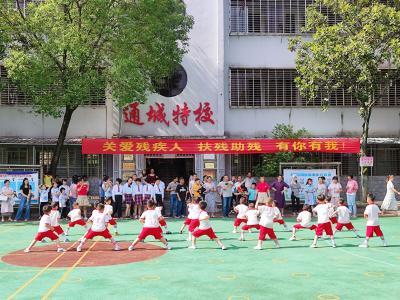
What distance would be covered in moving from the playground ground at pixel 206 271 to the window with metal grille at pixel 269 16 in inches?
520

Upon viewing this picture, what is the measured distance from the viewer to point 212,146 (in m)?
20.1

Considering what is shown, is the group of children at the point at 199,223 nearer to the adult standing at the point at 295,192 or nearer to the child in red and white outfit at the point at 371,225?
the child in red and white outfit at the point at 371,225

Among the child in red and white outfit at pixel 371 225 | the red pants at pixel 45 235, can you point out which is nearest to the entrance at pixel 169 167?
the red pants at pixel 45 235

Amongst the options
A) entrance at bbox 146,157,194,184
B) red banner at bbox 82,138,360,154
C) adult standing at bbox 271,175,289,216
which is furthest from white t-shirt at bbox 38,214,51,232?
entrance at bbox 146,157,194,184

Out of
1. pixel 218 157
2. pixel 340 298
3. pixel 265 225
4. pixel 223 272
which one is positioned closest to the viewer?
pixel 340 298

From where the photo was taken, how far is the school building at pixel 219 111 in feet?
73.2

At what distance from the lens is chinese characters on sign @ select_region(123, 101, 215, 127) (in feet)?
73.1

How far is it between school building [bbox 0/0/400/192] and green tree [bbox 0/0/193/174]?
11.6ft

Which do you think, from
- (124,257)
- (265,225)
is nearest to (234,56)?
(265,225)

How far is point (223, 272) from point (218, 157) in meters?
13.4

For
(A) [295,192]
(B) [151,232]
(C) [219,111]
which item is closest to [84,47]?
(C) [219,111]

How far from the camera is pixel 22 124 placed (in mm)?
22359

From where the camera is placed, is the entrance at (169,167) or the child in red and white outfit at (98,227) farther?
the entrance at (169,167)

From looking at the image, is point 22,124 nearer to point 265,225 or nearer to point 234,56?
point 234,56
